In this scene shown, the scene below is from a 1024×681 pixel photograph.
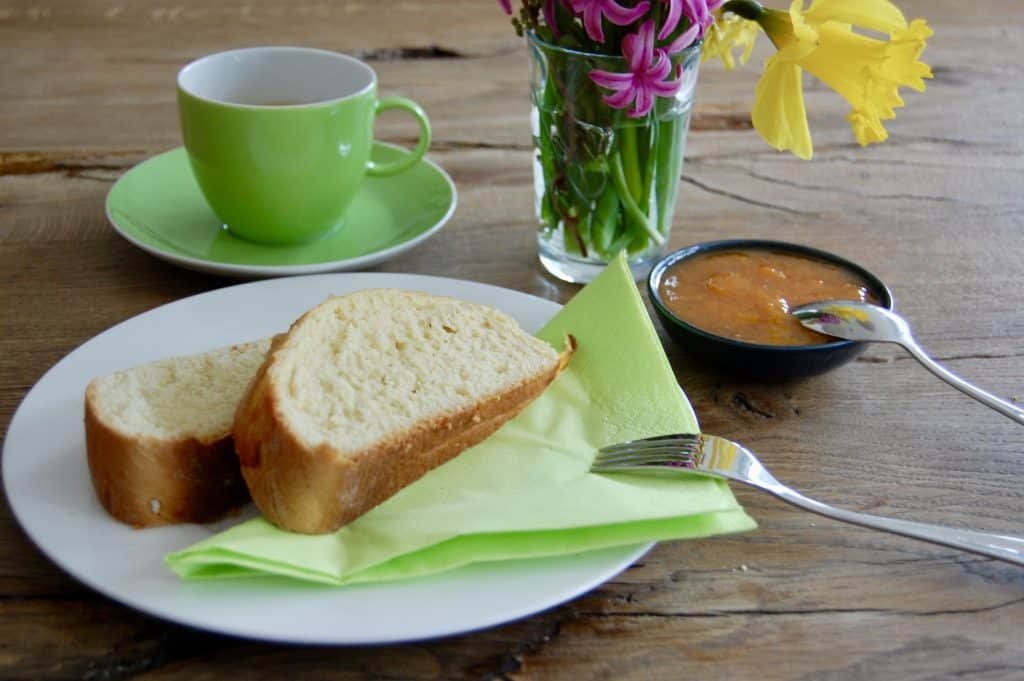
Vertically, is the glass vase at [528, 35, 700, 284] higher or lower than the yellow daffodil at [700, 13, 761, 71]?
lower

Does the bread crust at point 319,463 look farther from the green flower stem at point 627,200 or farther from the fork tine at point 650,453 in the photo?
the green flower stem at point 627,200

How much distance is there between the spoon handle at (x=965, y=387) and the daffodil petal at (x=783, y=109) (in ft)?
1.03

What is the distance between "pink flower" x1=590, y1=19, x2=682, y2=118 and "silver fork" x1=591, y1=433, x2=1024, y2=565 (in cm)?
55

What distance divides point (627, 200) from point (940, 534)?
770 mm

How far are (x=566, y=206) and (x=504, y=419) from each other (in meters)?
0.51

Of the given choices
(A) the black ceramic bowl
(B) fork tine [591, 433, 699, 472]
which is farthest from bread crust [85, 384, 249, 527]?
(A) the black ceramic bowl

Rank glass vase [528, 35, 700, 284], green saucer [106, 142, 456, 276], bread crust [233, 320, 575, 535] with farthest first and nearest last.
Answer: green saucer [106, 142, 456, 276] < glass vase [528, 35, 700, 284] < bread crust [233, 320, 575, 535]

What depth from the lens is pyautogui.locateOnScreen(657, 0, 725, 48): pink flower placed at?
149 cm

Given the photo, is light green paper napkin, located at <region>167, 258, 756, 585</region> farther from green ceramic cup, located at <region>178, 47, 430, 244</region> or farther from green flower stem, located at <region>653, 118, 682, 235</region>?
green ceramic cup, located at <region>178, 47, 430, 244</region>

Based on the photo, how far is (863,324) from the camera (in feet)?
4.94

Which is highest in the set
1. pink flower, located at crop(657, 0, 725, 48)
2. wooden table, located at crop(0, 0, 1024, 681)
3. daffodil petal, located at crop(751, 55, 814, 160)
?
pink flower, located at crop(657, 0, 725, 48)

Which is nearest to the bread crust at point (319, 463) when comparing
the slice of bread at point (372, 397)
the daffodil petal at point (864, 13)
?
the slice of bread at point (372, 397)

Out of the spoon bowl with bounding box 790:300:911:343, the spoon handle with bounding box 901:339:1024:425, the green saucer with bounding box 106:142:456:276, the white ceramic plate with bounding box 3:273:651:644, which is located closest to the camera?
the white ceramic plate with bounding box 3:273:651:644

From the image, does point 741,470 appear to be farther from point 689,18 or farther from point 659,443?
point 689,18
